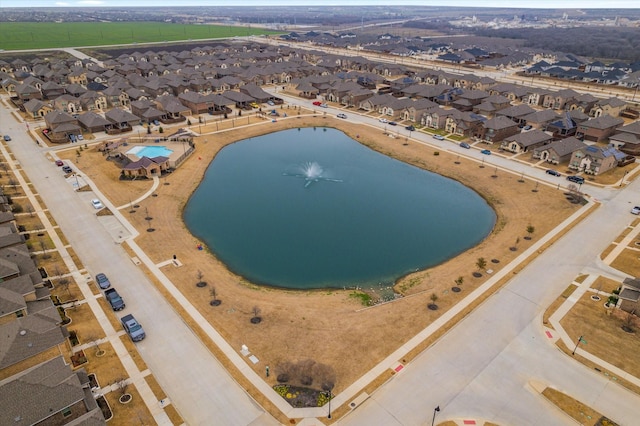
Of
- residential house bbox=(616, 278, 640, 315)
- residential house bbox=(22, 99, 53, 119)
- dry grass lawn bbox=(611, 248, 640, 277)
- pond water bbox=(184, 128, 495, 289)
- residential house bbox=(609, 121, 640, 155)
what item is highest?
residential house bbox=(609, 121, 640, 155)

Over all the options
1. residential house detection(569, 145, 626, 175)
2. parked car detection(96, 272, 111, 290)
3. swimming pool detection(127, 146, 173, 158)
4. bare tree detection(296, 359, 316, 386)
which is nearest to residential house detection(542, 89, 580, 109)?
residential house detection(569, 145, 626, 175)

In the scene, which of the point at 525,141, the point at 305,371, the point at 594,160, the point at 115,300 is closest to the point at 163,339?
the point at 115,300

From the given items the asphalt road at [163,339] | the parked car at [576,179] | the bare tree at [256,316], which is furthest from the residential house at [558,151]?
the asphalt road at [163,339]

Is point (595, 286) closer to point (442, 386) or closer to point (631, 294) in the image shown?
point (631, 294)

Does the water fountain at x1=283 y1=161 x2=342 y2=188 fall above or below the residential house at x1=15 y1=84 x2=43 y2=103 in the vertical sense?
below

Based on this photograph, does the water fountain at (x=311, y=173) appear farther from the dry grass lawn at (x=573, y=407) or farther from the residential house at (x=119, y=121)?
the dry grass lawn at (x=573, y=407)

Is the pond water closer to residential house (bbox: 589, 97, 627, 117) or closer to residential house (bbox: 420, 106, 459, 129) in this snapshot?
residential house (bbox: 420, 106, 459, 129)
